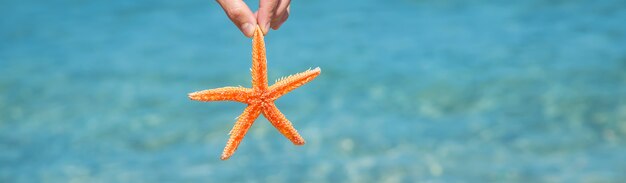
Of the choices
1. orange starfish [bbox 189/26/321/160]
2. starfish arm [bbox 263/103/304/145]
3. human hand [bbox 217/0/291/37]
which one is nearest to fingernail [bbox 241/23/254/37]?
human hand [bbox 217/0/291/37]

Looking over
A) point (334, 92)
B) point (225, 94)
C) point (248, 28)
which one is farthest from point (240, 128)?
point (334, 92)

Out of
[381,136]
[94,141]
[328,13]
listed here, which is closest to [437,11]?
[328,13]

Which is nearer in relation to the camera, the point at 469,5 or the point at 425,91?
the point at 425,91

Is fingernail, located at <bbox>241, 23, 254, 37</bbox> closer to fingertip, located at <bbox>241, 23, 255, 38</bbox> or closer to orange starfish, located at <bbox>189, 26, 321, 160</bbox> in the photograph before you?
fingertip, located at <bbox>241, 23, 255, 38</bbox>

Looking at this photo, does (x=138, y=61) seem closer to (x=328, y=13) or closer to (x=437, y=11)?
(x=328, y=13)

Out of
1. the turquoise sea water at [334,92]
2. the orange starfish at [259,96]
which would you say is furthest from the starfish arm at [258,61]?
the turquoise sea water at [334,92]

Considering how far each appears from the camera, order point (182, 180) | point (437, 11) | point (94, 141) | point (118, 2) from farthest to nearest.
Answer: point (118, 2)
point (437, 11)
point (94, 141)
point (182, 180)

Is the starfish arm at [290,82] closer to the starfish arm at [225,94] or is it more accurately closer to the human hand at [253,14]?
the starfish arm at [225,94]
